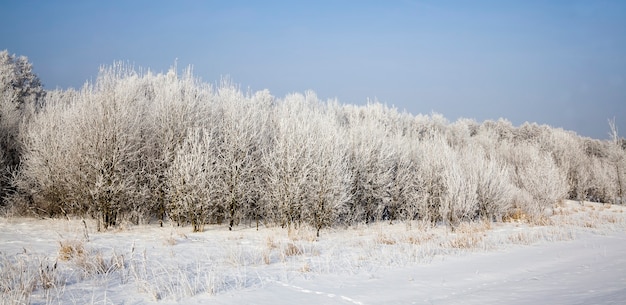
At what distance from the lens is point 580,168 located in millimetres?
40281

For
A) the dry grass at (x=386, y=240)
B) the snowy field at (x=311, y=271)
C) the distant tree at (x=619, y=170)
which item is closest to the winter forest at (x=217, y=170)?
the snowy field at (x=311, y=271)

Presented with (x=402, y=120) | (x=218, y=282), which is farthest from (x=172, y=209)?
(x=402, y=120)

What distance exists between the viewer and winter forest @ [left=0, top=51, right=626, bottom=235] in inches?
645

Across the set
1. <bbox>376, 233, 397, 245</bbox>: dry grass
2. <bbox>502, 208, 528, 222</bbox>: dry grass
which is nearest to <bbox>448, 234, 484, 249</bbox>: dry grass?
<bbox>376, 233, 397, 245</bbox>: dry grass

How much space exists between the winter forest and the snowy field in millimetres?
3004

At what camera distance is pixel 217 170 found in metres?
17.9

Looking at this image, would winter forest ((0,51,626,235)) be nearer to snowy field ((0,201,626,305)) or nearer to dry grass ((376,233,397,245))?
snowy field ((0,201,626,305))

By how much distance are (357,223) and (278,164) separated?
18.8 ft

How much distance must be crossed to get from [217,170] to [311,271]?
10279mm

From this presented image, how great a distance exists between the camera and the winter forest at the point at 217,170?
16.4 metres

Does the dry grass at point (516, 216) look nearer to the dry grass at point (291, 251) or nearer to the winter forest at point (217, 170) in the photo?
the winter forest at point (217, 170)

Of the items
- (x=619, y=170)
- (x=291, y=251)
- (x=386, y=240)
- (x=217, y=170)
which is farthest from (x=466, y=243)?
(x=619, y=170)

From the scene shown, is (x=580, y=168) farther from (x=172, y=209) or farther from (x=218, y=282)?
(x=218, y=282)

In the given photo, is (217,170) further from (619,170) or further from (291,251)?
(619,170)
